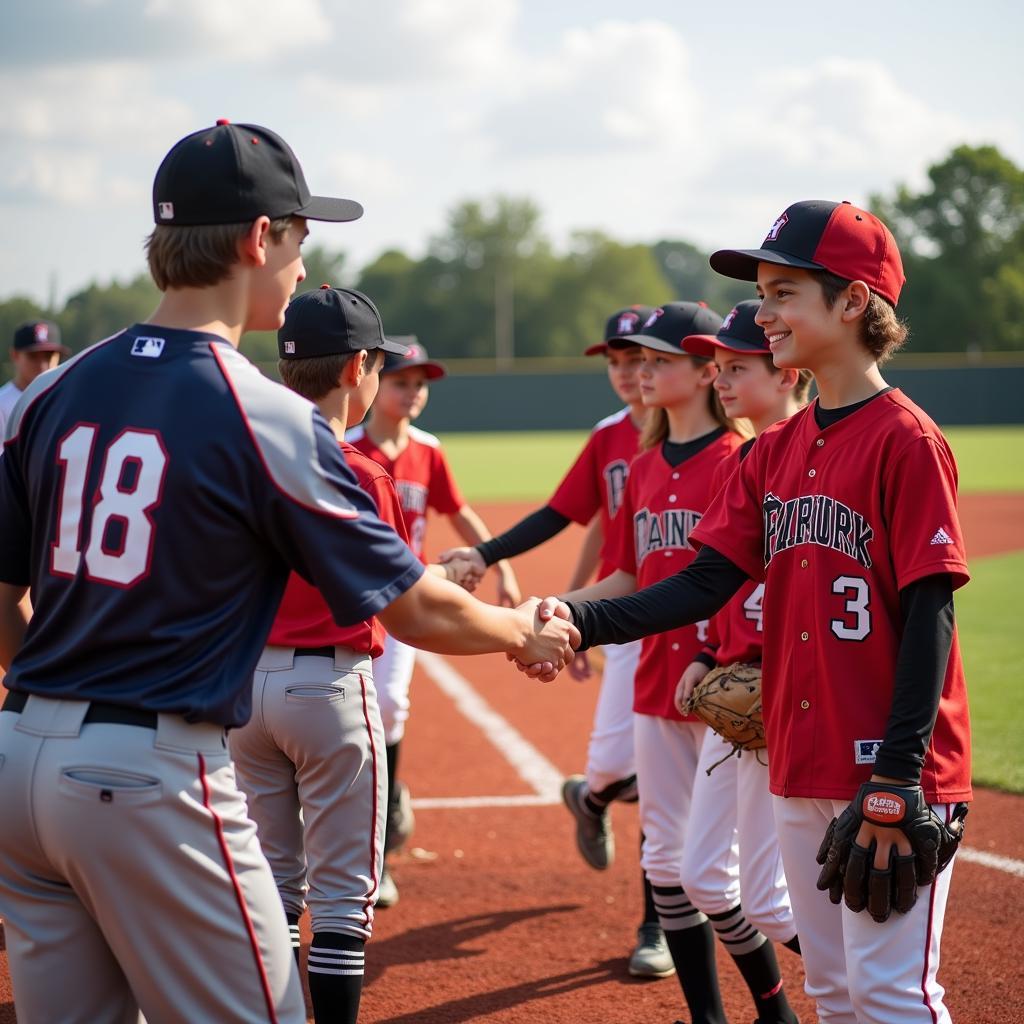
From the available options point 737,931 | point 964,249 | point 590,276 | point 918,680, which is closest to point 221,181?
point 918,680

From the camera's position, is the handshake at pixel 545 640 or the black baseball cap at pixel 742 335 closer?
the handshake at pixel 545 640

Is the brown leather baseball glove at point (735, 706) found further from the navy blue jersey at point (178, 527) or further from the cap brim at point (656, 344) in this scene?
the navy blue jersey at point (178, 527)

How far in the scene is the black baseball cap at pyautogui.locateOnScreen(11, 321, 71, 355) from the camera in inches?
313

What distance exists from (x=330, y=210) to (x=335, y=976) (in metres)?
1.86

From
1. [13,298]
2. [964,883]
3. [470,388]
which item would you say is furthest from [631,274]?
[964,883]

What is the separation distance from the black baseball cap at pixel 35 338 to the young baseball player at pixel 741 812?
5655mm

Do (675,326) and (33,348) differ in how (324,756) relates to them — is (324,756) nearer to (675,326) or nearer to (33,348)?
(675,326)

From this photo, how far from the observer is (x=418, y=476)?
568 cm

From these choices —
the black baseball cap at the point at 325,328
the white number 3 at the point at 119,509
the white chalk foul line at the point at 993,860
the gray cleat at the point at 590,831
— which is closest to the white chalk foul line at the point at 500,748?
the gray cleat at the point at 590,831

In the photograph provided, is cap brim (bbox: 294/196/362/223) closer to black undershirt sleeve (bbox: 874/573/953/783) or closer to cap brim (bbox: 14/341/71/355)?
black undershirt sleeve (bbox: 874/573/953/783)

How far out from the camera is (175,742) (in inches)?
74.2

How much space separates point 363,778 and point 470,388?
121 feet

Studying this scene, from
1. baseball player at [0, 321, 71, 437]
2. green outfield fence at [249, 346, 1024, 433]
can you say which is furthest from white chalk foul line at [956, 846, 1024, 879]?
green outfield fence at [249, 346, 1024, 433]

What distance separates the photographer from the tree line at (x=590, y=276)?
61594 mm
